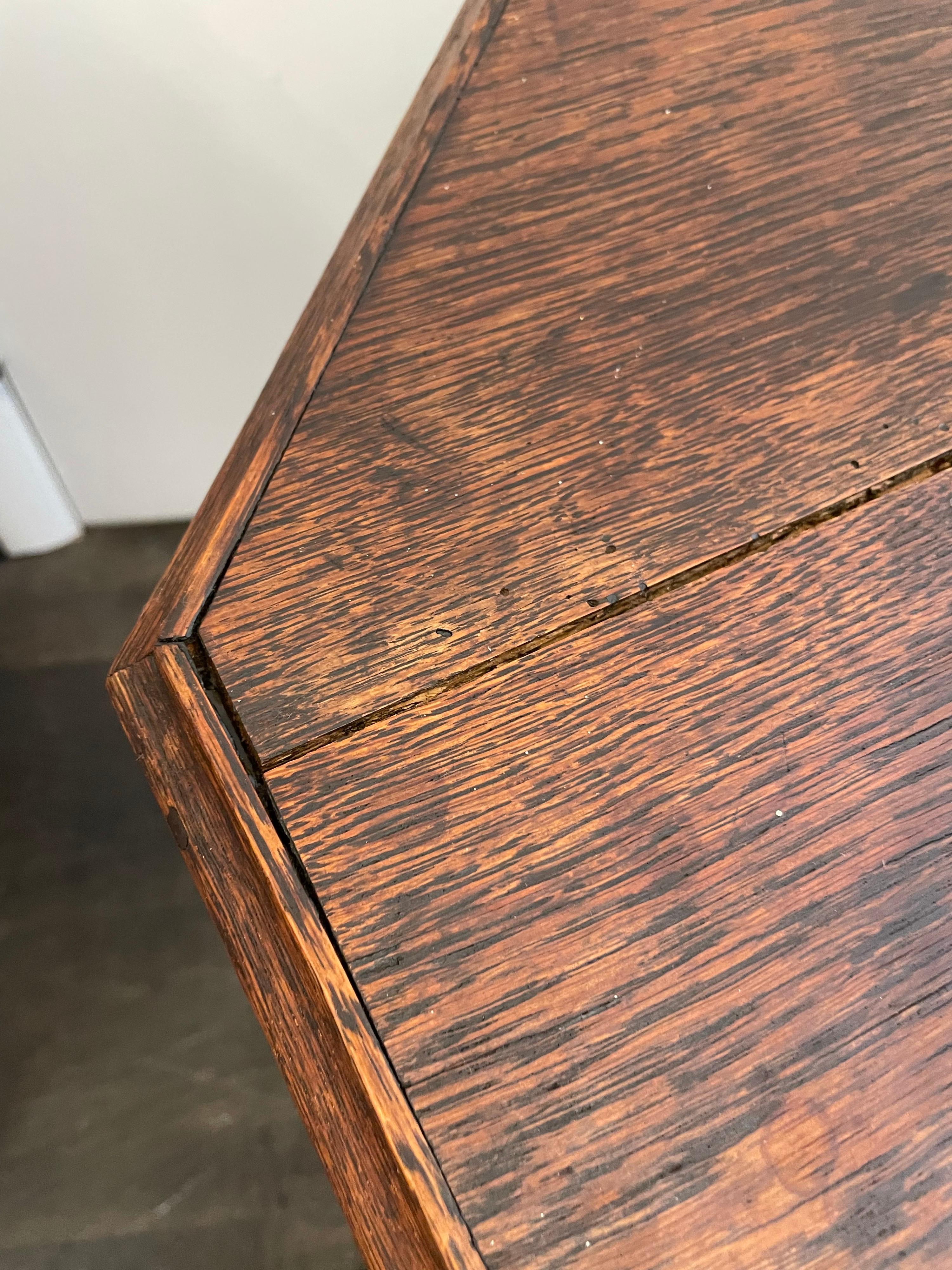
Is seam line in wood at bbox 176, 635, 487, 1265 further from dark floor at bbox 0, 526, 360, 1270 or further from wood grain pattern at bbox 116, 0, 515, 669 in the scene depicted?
dark floor at bbox 0, 526, 360, 1270

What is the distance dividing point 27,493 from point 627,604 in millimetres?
1157

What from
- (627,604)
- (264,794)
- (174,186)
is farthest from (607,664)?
(174,186)

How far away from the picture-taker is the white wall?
2.41 ft

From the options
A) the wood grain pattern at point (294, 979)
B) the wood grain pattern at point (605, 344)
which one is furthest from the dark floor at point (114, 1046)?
the wood grain pattern at point (605, 344)

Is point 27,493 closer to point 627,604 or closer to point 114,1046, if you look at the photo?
point 114,1046

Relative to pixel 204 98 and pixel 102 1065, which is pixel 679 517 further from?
pixel 102 1065

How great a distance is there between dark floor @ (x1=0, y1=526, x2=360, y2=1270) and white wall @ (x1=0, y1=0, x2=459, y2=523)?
1.34 ft

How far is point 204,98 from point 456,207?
0.56 metres

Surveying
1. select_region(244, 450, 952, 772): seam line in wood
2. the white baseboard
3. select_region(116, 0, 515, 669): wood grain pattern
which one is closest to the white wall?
the white baseboard

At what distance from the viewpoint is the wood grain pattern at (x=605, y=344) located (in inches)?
13.5

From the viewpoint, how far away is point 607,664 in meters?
0.34

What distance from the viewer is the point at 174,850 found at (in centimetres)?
106

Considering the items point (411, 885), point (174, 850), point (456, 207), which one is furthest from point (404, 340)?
point (174, 850)

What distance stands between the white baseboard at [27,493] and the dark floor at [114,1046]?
0.19 m
